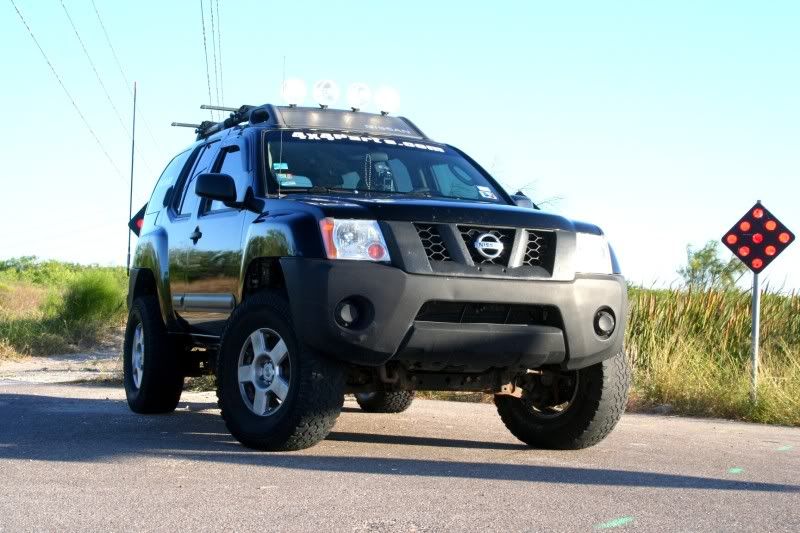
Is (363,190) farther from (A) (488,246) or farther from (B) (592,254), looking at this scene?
(B) (592,254)

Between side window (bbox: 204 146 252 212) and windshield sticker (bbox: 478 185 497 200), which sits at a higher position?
side window (bbox: 204 146 252 212)

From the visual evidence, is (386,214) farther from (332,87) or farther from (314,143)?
(332,87)

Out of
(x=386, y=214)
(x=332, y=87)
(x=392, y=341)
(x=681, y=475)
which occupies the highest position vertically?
(x=332, y=87)

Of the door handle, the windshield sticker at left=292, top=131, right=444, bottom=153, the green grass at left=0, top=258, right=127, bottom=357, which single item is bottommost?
the green grass at left=0, top=258, right=127, bottom=357

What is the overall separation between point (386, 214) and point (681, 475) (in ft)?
7.15

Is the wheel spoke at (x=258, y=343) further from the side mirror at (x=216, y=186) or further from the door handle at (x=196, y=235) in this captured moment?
the door handle at (x=196, y=235)

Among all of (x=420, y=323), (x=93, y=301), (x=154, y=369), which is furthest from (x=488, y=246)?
(x=93, y=301)

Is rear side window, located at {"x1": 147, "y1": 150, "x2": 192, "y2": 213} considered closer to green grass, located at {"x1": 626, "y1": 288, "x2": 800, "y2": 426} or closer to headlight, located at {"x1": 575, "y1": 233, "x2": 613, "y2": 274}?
headlight, located at {"x1": 575, "y1": 233, "x2": 613, "y2": 274}

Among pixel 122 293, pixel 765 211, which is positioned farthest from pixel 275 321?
pixel 122 293

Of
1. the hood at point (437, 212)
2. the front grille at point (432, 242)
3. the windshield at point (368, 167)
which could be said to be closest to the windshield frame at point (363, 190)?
the windshield at point (368, 167)

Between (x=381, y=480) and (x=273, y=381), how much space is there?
44.6 inches

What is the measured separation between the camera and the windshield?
7777 millimetres

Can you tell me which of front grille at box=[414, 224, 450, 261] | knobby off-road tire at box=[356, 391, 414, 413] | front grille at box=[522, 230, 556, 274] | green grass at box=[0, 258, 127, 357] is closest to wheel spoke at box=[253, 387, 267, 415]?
front grille at box=[414, 224, 450, 261]

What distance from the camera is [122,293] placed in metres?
25.2
